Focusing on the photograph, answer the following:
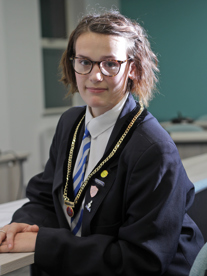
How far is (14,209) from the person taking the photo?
1.55m

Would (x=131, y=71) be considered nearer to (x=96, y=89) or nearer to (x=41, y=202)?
(x=96, y=89)

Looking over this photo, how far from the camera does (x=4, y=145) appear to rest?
533 cm

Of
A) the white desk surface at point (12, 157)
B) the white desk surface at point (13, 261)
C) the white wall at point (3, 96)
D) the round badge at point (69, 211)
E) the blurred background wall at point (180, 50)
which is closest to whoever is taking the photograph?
the white desk surface at point (13, 261)

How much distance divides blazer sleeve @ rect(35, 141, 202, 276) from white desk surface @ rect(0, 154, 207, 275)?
0.05 meters

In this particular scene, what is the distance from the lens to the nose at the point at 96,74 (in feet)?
3.90

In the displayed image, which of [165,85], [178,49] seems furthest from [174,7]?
[165,85]

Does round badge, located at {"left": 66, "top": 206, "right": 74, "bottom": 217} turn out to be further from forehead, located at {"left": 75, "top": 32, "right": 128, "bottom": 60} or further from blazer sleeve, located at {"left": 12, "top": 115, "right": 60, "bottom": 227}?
forehead, located at {"left": 75, "top": 32, "right": 128, "bottom": 60}

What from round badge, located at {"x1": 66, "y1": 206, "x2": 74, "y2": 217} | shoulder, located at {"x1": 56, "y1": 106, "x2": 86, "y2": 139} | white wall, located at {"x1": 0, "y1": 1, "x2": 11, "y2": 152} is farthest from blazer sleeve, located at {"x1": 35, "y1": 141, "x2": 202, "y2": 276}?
white wall, located at {"x1": 0, "y1": 1, "x2": 11, "y2": 152}

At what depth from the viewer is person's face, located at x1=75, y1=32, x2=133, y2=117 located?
46.7 inches

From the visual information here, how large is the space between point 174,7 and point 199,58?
890mm

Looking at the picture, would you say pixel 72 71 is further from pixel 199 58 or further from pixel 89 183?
pixel 199 58

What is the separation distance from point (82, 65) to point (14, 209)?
0.64 metres

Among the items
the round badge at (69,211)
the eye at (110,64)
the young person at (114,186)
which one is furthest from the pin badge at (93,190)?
the eye at (110,64)

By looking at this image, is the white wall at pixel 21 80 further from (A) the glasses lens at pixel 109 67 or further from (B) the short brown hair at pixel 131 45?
(A) the glasses lens at pixel 109 67
